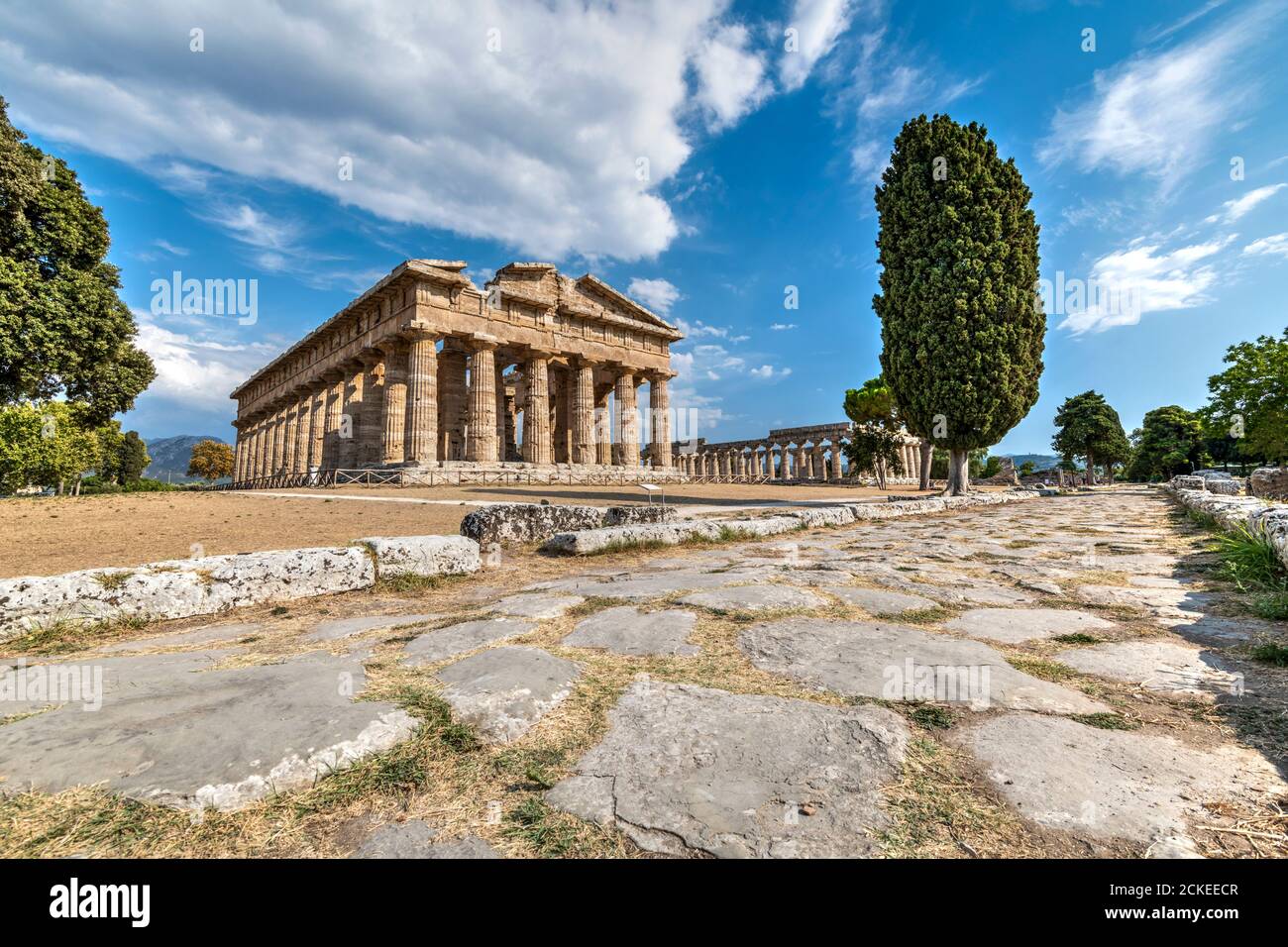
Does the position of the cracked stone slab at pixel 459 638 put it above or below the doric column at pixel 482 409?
below

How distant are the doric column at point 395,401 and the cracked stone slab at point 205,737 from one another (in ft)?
80.7

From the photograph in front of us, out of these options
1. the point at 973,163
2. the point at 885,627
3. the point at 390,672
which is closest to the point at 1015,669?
the point at 885,627

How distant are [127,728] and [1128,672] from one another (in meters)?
3.59

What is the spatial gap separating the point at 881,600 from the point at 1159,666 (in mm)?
1364

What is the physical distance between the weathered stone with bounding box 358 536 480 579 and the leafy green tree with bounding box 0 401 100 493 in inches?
1401

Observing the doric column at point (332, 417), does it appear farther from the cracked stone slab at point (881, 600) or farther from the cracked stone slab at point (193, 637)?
the cracked stone slab at point (881, 600)

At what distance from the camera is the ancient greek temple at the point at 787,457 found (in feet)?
149

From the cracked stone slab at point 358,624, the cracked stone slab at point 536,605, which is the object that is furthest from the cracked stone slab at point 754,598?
the cracked stone slab at point 358,624

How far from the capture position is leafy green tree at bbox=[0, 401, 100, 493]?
29159 millimetres

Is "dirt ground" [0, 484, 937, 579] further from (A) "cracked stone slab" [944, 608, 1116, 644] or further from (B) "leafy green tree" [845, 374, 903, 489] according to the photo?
(B) "leafy green tree" [845, 374, 903, 489]

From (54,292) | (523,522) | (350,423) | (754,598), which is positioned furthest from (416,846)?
(350,423)

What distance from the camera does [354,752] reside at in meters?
1.45
